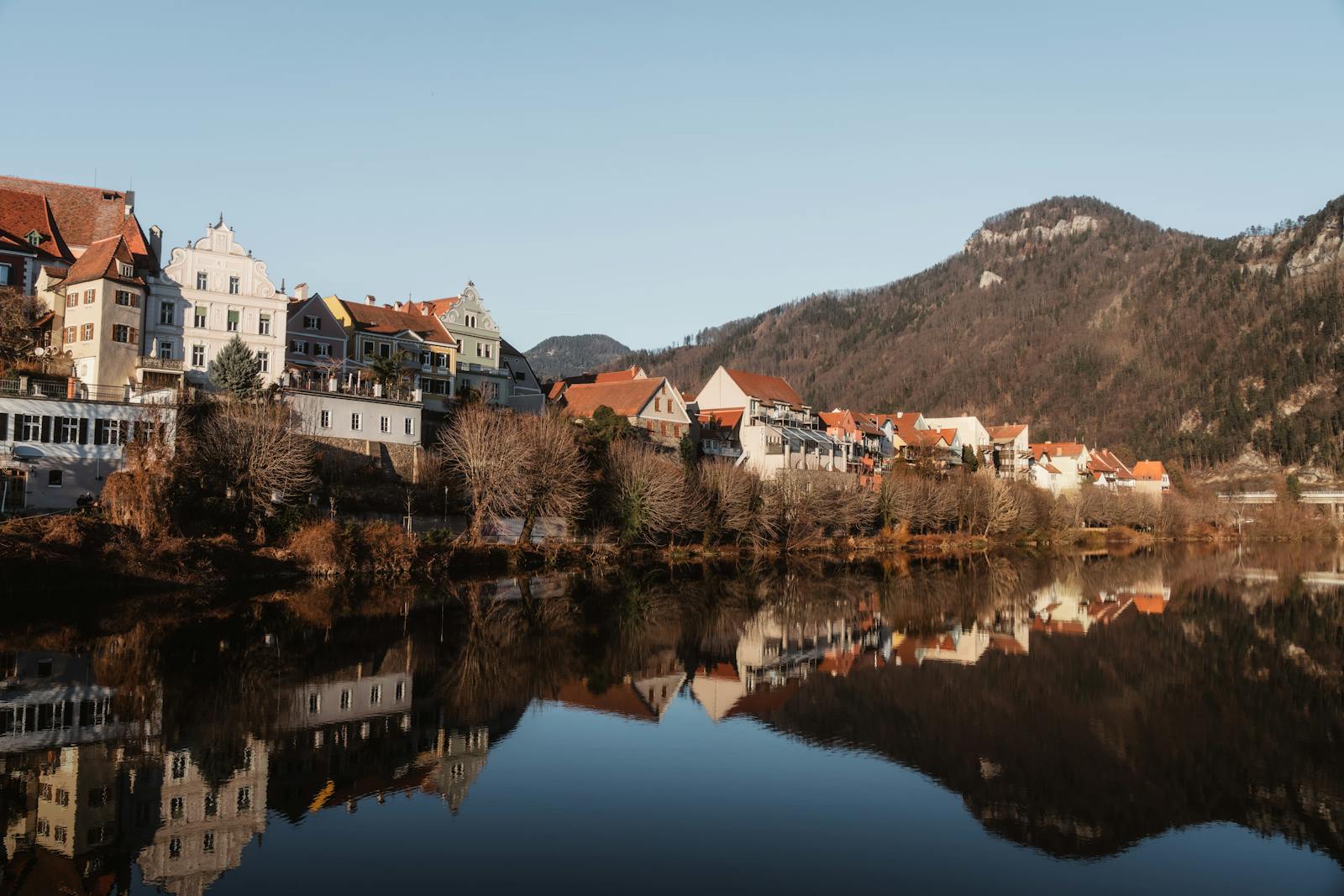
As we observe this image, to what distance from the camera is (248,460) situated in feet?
151

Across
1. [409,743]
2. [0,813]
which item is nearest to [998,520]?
[409,743]

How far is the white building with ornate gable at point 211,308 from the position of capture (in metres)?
54.3

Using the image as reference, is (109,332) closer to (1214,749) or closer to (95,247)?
(95,247)

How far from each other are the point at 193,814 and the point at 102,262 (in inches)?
1702

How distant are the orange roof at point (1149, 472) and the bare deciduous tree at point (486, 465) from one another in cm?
12108

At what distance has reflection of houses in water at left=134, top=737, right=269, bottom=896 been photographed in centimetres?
1552

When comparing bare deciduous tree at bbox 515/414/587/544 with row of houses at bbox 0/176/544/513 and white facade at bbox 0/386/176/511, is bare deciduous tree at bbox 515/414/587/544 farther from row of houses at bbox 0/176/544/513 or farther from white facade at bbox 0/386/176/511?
white facade at bbox 0/386/176/511

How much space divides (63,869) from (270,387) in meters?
39.4

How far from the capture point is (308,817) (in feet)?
58.0

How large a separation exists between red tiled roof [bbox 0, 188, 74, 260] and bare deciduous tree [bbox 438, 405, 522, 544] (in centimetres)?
2429

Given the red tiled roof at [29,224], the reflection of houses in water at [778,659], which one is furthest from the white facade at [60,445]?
the reflection of houses in water at [778,659]

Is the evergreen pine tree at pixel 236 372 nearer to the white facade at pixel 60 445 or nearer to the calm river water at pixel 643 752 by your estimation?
the white facade at pixel 60 445

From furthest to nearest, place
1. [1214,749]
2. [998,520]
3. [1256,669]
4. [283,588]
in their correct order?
[998,520]
[283,588]
[1256,669]
[1214,749]

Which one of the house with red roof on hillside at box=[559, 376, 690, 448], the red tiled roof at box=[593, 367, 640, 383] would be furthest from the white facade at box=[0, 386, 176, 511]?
the red tiled roof at box=[593, 367, 640, 383]
